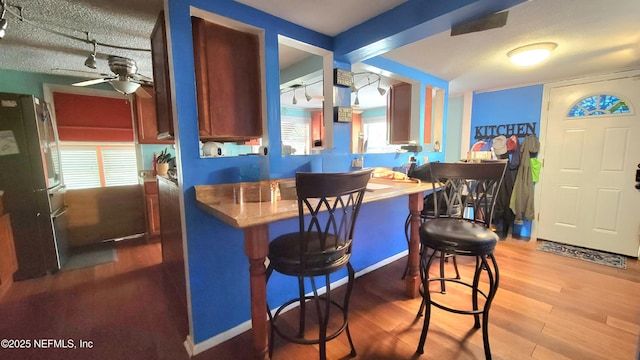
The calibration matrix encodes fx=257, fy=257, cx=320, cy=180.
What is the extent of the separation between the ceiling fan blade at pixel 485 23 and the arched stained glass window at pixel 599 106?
2685 mm

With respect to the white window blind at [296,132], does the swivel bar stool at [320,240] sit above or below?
below

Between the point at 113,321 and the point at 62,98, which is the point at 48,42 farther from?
the point at 113,321

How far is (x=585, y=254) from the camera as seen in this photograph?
9.89 ft

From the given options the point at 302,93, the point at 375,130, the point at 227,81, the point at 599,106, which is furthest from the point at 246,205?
the point at 375,130

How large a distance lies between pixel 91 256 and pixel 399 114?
4.02m

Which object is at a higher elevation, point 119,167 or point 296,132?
point 296,132

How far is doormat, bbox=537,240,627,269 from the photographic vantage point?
2.79 m

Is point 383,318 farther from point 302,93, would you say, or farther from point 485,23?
point 302,93

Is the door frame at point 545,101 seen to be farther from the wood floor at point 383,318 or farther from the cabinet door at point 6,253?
the cabinet door at point 6,253

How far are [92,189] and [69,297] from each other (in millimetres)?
1848

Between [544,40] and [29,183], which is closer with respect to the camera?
[544,40]

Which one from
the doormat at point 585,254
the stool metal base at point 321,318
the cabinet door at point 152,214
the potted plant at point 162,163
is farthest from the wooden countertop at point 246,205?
the doormat at point 585,254

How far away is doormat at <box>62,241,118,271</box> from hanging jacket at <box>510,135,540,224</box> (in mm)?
5119

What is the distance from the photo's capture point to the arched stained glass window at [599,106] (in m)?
2.92
